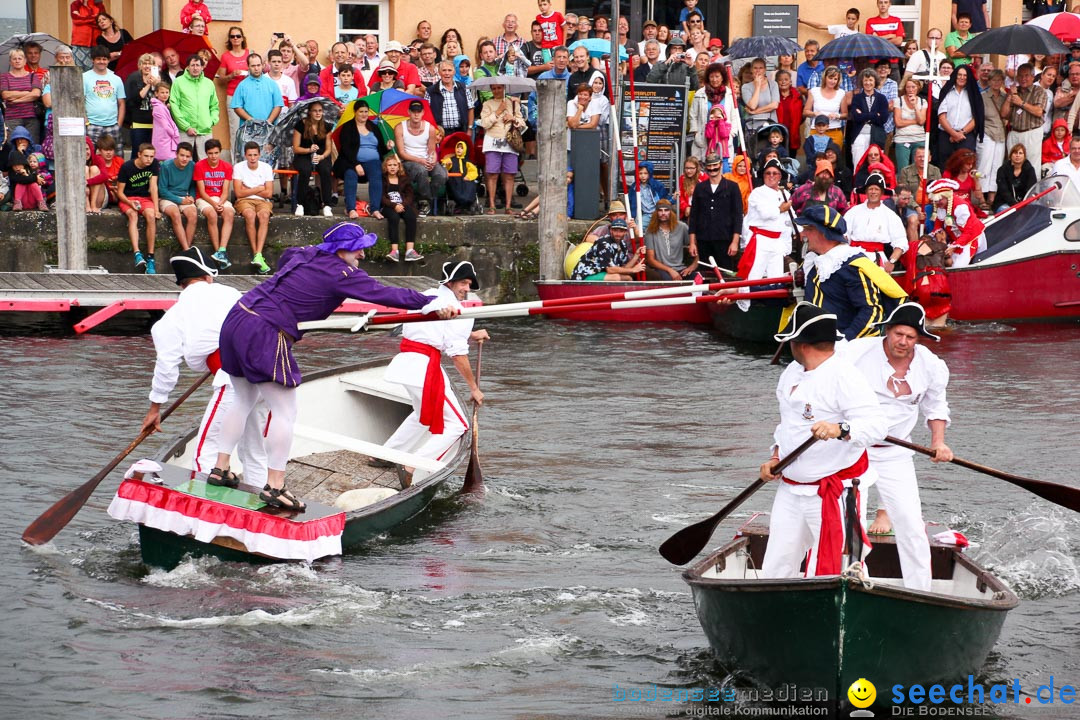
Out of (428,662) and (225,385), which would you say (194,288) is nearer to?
(225,385)

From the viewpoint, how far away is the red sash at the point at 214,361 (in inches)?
382

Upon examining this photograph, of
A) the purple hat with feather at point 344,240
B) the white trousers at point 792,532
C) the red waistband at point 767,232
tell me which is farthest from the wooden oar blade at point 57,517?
the red waistband at point 767,232

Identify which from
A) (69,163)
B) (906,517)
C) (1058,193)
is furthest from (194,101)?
(906,517)

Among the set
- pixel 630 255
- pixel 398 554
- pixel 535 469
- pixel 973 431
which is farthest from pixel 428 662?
pixel 630 255

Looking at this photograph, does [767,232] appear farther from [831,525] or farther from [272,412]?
[831,525]

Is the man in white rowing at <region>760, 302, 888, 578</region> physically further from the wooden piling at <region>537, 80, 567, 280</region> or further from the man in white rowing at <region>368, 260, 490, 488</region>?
the wooden piling at <region>537, 80, 567, 280</region>

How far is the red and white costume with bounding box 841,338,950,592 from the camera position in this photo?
7.81m

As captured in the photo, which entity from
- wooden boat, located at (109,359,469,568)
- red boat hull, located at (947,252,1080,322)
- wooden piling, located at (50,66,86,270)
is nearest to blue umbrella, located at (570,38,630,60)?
red boat hull, located at (947,252,1080,322)

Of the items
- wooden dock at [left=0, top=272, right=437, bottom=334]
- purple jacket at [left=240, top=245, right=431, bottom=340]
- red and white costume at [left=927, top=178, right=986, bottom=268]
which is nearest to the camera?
purple jacket at [left=240, top=245, right=431, bottom=340]

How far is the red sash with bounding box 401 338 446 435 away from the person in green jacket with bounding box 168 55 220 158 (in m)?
8.90

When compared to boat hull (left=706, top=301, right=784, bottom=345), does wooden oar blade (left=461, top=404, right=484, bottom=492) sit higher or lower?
lower

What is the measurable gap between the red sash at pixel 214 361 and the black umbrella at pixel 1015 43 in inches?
557

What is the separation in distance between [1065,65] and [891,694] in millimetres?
16567

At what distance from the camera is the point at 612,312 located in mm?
20688
